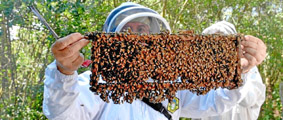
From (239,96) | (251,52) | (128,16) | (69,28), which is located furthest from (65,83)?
(69,28)

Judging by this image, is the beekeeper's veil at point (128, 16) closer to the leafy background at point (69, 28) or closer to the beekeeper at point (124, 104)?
the beekeeper at point (124, 104)

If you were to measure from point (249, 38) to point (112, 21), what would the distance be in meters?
1.08

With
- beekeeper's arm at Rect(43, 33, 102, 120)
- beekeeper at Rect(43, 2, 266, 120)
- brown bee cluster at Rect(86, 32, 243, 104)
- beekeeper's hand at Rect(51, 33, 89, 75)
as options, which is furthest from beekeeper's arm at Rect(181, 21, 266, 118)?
beekeeper's hand at Rect(51, 33, 89, 75)

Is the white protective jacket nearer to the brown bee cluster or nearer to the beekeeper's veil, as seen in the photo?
the brown bee cluster

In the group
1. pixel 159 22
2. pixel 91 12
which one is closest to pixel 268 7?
pixel 91 12

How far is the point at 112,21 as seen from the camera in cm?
267

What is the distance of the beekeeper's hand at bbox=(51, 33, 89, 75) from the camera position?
5.98 ft

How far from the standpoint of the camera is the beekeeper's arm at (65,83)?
185 cm

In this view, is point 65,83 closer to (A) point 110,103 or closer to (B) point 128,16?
(A) point 110,103

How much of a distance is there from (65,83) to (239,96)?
141cm

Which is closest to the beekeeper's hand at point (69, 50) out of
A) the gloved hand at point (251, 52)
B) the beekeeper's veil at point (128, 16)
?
the beekeeper's veil at point (128, 16)

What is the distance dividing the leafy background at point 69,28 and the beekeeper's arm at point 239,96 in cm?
209

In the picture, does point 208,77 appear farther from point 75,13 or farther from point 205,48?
point 75,13

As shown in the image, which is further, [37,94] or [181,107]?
[37,94]
